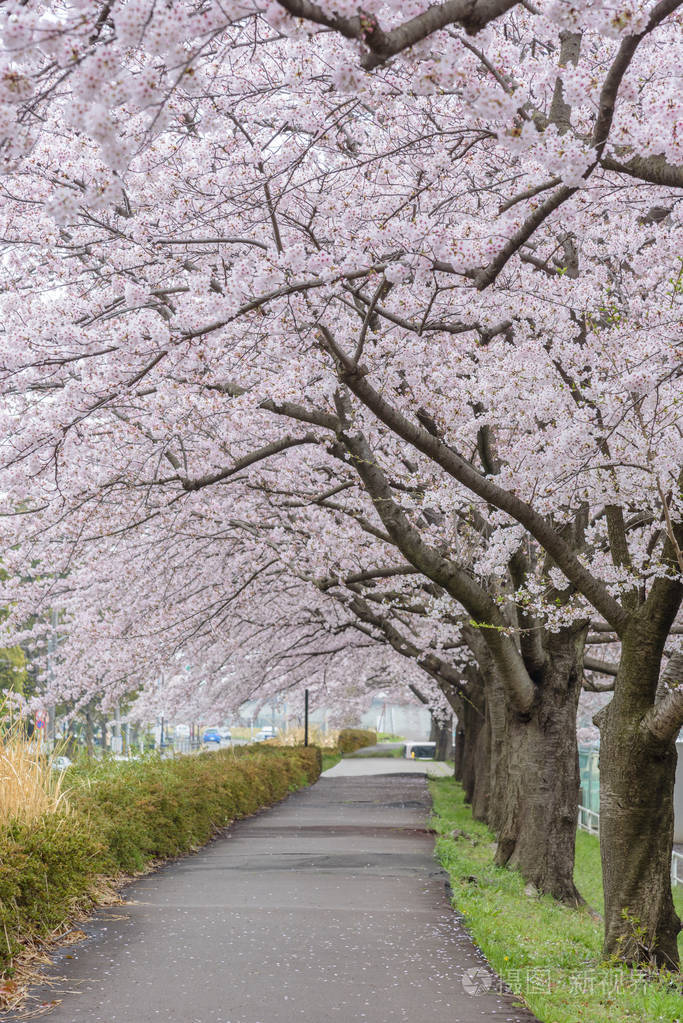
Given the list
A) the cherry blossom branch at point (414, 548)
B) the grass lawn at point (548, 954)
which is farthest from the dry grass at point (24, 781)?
the cherry blossom branch at point (414, 548)

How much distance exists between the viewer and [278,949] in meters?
7.81

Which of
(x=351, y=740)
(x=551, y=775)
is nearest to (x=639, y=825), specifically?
(x=551, y=775)

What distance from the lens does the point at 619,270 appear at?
11.1 meters

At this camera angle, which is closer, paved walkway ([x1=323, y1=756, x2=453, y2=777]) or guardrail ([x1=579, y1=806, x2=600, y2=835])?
guardrail ([x1=579, y1=806, x2=600, y2=835])

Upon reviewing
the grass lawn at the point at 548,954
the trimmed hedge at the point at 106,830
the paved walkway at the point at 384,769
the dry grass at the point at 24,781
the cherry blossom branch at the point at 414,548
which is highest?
the cherry blossom branch at the point at 414,548

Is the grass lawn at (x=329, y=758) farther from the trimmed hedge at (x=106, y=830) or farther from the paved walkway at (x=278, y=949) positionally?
the paved walkway at (x=278, y=949)

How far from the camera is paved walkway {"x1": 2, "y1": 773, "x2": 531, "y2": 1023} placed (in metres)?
6.14

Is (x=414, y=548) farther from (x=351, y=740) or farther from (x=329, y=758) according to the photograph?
(x=351, y=740)

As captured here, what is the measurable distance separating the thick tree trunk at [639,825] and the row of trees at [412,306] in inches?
0.9

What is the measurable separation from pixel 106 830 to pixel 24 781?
68.1 inches

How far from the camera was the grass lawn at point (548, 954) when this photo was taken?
6230 mm

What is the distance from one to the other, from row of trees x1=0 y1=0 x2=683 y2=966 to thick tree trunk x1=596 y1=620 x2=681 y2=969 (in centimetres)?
2

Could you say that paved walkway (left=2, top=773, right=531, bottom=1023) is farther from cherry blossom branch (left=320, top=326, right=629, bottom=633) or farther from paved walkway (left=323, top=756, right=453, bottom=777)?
paved walkway (left=323, top=756, right=453, bottom=777)

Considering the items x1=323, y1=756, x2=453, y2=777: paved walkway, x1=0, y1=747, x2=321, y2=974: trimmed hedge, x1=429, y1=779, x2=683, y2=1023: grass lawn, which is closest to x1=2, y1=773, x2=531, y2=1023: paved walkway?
x1=429, y1=779, x2=683, y2=1023: grass lawn
